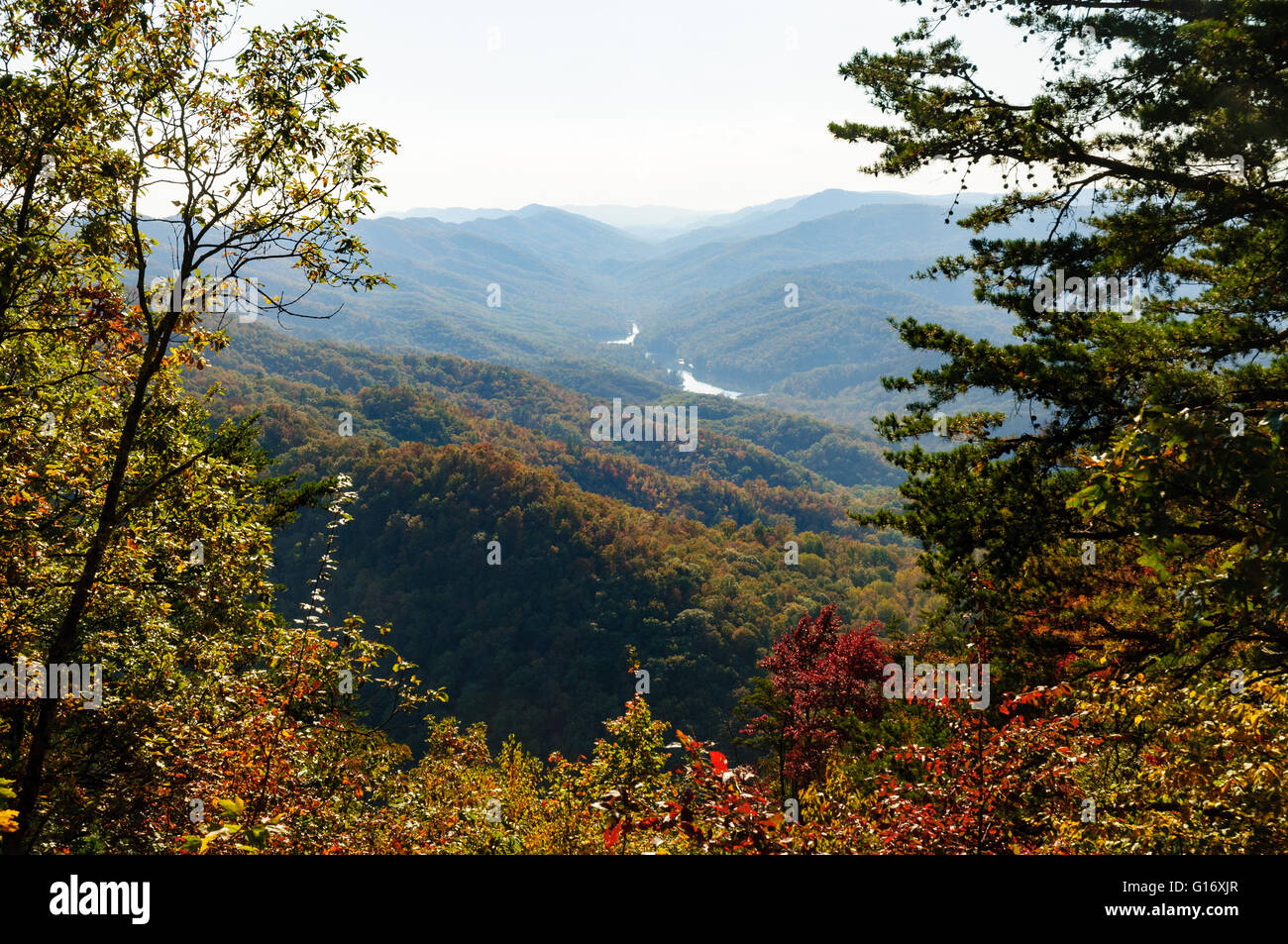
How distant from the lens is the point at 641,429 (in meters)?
174

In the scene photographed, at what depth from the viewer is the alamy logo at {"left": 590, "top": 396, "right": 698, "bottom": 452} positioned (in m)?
161

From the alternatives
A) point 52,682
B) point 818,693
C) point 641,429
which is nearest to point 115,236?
point 52,682

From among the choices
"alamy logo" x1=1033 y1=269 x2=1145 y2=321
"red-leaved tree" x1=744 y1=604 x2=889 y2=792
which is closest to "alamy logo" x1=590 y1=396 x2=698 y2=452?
"red-leaved tree" x1=744 y1=604 x2=889 y2=792

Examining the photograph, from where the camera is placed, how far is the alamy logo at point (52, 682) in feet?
20.7

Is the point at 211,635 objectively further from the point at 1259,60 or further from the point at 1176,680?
the point at 1259,60

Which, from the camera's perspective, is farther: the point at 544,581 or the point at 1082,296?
the point at 544,581

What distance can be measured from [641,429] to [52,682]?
167838 mm

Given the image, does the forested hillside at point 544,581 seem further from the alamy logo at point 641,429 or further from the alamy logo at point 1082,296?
the alamy logo at point 641,429

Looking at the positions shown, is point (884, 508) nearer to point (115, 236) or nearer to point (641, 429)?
point (115, 236)

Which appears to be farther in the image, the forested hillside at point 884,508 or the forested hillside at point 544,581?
the forested hillside at point 544,581
